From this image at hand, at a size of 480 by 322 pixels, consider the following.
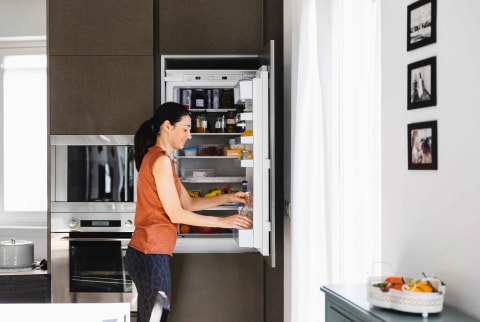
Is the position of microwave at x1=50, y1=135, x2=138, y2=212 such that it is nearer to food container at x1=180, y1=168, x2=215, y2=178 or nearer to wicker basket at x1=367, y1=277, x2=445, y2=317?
food container at x1=180, y1=168, x2=215, y2=178

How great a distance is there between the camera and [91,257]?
4090 millimetres

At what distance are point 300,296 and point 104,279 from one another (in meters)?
1.25

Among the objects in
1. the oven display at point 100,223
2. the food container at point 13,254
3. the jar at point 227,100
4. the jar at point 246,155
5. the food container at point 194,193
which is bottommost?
the food container at point 13,254

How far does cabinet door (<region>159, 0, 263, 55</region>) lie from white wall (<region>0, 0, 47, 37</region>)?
140 cm

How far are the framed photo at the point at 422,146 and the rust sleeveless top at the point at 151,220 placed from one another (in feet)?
4.35

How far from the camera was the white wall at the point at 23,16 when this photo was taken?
202 inches

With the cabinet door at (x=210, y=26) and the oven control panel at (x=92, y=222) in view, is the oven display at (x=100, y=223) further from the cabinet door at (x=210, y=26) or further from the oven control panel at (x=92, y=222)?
the cabinet door at (x=210, y=26)

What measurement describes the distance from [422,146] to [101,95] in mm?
2264

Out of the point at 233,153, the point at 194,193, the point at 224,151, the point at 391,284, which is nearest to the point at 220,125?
the point at 224,151

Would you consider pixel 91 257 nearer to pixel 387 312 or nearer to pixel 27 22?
pixel 27 22

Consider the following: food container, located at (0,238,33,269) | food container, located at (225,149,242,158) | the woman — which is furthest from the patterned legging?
food container, located at (0,238,33,269)

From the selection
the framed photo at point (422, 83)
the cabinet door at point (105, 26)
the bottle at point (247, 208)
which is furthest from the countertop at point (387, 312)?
the cabinet door at point (105, 26)

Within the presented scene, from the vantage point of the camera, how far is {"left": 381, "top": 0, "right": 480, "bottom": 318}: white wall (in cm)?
210

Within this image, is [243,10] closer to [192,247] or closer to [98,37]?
[98,37]
